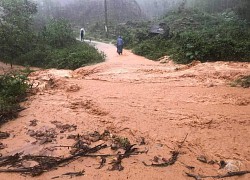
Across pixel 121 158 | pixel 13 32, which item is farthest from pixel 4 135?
pixel 13 32

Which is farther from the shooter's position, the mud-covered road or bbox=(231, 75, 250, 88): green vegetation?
bbox=(231, 75, 250, 88): green vegetation

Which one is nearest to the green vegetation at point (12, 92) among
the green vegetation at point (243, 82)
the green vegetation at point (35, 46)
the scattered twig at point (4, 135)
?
the scattered twig at point (4, 135)

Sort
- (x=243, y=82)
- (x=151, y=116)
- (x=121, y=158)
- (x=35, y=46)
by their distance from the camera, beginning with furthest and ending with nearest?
(x=35, y=46), (x=243, y=82), (x=151, y=116), (x=121, y=158)

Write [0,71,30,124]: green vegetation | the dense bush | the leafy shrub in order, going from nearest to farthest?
[0,71,30,124]: green vegetation → the dense bush → the leafy shrub

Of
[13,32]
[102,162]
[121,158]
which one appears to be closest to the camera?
[102,162]

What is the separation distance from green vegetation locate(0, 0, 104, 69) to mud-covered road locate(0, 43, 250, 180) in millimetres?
3536

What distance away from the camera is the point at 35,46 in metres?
19.3

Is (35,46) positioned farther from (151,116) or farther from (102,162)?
(102,162)

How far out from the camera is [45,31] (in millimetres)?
21641

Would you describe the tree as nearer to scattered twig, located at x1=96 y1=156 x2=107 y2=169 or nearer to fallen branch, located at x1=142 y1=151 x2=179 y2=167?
scattered twig, located at x1=96 y1=156 x2=107 y2=169

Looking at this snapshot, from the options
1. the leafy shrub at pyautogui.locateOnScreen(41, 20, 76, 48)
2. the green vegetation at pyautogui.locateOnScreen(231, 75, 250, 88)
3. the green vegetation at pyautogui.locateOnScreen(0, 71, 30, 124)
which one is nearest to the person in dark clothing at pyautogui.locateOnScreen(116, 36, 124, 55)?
the leafy shrub at pyautogui.locateOnScreen(41, 20, 76, 48)

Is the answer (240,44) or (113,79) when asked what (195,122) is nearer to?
(113,79)

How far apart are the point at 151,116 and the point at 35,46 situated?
537 inches

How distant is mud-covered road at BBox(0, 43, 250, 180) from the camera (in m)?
5.74
